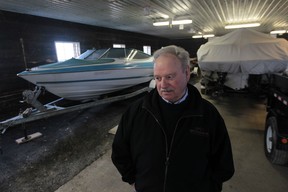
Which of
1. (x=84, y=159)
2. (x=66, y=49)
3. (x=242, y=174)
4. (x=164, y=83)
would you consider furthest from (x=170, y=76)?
(x=66, y=49)

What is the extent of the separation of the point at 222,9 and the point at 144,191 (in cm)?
658

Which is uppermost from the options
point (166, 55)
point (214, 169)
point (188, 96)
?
point (166, 55)

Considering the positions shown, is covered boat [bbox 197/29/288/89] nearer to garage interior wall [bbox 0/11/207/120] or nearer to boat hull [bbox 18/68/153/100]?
boat hull [bbox 18/68/153/100]

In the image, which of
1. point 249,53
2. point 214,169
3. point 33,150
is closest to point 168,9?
point 249,53

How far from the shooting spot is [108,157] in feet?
9.59

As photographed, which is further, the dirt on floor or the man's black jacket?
the dirt on floor

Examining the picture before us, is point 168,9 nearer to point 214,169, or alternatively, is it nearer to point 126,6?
point 126,6

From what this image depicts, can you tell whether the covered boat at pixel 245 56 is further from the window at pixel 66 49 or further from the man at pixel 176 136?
the window at pixel 66 49

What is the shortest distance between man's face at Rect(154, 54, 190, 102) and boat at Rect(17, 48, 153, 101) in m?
3.44

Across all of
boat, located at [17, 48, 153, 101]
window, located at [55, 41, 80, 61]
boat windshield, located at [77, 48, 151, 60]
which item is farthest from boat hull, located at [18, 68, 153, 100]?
window, located at [55, 41, 80, 61]

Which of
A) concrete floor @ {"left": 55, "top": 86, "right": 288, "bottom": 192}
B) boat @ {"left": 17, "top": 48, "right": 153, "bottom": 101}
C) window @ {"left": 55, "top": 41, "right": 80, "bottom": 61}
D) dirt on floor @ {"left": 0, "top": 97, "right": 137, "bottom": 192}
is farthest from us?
window @ {"left": 55, "top": 41, "right": 80, "bottom": 61}

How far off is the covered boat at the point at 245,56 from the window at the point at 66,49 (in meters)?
5.01

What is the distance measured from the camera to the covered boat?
4328 mm

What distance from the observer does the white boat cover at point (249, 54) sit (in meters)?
4.32
